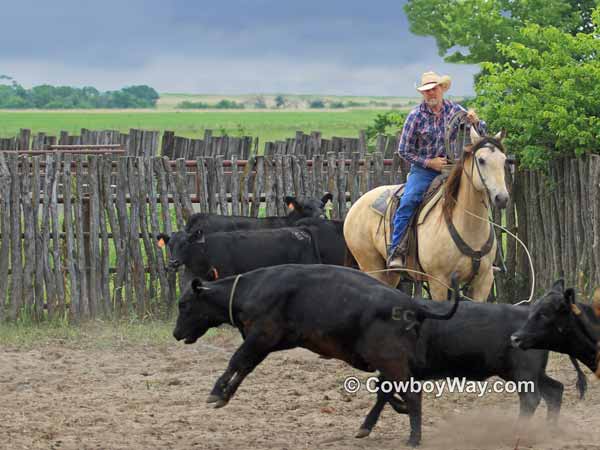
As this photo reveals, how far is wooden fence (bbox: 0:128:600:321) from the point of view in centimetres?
1244

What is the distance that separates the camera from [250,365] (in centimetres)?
770

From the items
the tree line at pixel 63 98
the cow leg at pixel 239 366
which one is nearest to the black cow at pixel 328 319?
the cow leg at pixel 239 366

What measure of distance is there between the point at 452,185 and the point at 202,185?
3586 millimetres

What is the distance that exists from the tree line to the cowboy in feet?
412

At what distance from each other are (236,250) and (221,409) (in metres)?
3.56

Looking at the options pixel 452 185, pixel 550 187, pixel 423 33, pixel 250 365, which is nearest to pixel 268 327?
pixel 250 365

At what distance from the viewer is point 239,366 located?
7.68 m

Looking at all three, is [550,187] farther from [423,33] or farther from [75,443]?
[423,33]

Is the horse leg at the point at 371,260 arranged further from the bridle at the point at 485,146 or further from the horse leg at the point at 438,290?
the bridle at the point at 485,146

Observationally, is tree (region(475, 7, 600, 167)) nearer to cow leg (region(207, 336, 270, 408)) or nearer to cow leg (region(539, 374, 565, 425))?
cow leg (region(539, 374, 565, 425))

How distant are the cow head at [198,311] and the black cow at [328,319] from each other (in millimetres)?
169

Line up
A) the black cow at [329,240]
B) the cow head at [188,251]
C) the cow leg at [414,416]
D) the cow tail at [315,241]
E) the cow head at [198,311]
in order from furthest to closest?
the black cow at [329,240] → the cow tail at [315,241] → the cow head at [188,251] → the cow head at [198,311] → the cow leg at [414,416]

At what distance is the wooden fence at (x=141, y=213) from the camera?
1244 cm

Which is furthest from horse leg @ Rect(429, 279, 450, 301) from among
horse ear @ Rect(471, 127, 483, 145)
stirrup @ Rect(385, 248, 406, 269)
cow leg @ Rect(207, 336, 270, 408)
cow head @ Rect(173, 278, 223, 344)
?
cow leg @ Rect(207, 336, 270, 408)
